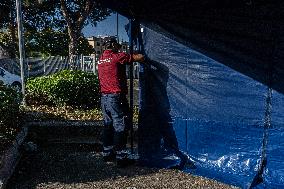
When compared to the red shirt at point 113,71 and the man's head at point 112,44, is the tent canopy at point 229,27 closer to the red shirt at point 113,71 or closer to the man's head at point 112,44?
the man's head at point 112,44

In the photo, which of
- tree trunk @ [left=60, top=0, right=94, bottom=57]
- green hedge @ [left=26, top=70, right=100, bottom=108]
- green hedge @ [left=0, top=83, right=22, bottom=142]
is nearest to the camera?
green hedge @ [left=0, top=83, right=22, bottom=142]

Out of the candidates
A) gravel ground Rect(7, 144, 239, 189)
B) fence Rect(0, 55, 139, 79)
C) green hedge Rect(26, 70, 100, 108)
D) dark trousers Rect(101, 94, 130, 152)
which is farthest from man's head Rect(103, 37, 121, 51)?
fence Rect(0, 55, 139, 79)

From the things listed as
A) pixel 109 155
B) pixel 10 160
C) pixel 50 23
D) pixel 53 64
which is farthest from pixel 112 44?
pixel 50 23

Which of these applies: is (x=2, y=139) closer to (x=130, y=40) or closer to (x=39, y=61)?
(x=130, y=40)

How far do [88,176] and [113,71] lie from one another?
1.85 meters

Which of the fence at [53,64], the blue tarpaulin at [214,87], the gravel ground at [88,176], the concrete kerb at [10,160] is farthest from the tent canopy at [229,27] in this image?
the fence at [53,64]

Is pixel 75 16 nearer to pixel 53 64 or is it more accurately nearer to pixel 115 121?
pixel 53 64

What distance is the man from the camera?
709 centimetres

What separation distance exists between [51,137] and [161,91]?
3.03m

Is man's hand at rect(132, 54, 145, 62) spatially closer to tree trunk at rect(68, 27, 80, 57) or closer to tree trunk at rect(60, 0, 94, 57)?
tree trunk at rect(68, 27, 80, 57)

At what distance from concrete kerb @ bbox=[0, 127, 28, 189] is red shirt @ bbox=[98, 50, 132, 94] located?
5.91 ft

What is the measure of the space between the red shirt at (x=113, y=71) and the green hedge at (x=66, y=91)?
3684 mm

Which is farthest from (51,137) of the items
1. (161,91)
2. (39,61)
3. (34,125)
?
(39,61)

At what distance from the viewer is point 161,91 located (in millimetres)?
6957
